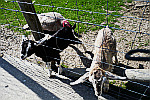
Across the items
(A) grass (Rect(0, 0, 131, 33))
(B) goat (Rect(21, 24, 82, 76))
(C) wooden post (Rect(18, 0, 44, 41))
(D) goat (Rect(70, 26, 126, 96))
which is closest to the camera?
(D) goat (Rect(70, 26, 126, 96))

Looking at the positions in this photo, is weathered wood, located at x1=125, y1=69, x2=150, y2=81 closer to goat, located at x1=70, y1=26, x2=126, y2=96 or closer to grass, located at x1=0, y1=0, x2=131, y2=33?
goat, located at x1=70, y1=26, x2=126, y2=96

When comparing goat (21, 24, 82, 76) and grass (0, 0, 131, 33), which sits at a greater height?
grass (0, 0, 131, 33)

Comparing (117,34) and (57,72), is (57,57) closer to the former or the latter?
(57,72)

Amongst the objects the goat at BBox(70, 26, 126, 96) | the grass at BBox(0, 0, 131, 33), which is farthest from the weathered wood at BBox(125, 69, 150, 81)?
the grass at BBox(0, 0, 131, 33)

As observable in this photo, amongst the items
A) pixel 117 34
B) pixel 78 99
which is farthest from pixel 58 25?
pixel 78 99

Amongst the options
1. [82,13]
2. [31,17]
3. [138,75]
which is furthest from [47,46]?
[82,13]

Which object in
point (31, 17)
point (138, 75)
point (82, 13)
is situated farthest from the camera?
point (82, 13)

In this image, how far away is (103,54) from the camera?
3043 mm

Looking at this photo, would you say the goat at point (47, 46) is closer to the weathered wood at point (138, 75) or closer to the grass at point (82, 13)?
the weathered wood at point (138, 75)

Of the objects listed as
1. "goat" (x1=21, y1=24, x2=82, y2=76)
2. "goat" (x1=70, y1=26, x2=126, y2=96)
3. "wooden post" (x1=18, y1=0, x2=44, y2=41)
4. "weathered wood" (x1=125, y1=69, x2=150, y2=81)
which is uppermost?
"wooden post" (x1=18, y1=0, x2=44, y2=41)

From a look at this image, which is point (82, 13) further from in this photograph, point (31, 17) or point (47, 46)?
point (47, 46)

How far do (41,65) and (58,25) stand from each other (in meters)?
1.67

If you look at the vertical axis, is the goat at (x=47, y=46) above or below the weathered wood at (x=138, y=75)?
above

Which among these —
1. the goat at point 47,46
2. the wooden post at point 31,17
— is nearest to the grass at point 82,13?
the goat at point 47,46
